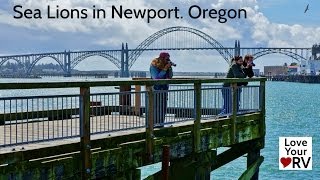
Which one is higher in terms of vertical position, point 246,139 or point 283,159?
point 246,139

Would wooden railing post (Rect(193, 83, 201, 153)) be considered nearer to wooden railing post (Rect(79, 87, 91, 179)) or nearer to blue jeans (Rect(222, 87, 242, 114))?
blue jeans (Rect(222, 87, 242, 114))

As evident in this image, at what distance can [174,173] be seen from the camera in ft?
46.2

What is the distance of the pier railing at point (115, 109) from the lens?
995 cm

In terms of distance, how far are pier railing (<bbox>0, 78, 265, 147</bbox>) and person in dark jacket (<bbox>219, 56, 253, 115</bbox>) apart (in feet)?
0.16

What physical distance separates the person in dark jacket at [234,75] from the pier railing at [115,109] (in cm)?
5

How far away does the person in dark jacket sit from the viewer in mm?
15859

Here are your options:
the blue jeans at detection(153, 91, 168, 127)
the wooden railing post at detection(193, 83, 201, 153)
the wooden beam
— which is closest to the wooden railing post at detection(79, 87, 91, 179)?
the blue jeans at detection(153, 91, 168, 127)

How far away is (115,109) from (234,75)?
5.64 m

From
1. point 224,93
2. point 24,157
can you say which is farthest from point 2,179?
point 224,93

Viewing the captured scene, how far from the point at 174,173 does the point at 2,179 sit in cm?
583

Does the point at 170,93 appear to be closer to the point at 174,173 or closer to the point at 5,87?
the point at 174,173

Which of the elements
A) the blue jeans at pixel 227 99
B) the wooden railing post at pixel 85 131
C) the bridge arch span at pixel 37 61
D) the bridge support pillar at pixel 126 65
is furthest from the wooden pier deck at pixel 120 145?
the bridge arch span at pixel 37 61

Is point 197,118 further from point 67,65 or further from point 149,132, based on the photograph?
point 67,65

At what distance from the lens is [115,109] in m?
13.0
